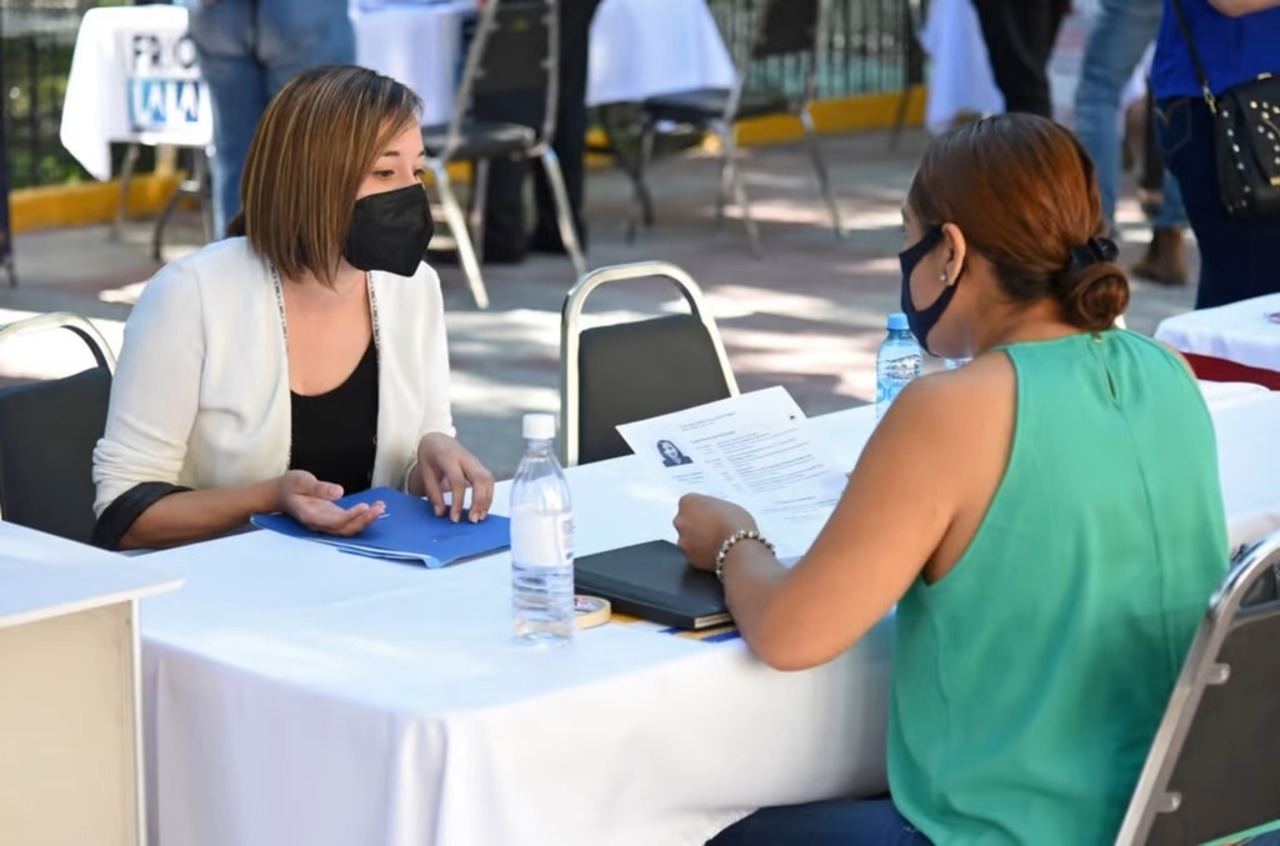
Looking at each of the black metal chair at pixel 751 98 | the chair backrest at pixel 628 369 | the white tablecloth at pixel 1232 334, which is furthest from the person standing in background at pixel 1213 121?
the black metal chair at pixel 751 98

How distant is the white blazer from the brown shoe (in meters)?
5.34

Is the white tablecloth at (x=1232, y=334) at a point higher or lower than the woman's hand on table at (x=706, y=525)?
lower

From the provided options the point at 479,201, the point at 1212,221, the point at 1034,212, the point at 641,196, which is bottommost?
the point at 641,196

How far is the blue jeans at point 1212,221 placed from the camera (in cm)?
480

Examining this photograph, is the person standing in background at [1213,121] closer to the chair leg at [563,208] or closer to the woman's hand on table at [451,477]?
the woman's hand on table at [451,477]

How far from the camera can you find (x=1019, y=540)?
237 cm

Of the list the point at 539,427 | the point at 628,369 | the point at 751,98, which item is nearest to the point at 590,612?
the point at 539,427

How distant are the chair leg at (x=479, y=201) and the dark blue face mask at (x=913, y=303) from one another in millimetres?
5742

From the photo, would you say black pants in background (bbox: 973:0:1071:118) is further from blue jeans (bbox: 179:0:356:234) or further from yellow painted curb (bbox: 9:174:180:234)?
yellow painted curb (bbox: 9:174:180:234)

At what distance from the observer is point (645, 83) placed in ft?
28.7

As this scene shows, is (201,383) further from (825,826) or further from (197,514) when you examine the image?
(825,826)

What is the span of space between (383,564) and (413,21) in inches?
207

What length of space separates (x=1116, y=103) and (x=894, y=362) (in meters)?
4.78

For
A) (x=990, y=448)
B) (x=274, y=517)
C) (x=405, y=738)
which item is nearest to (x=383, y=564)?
(x=274, y=517)
